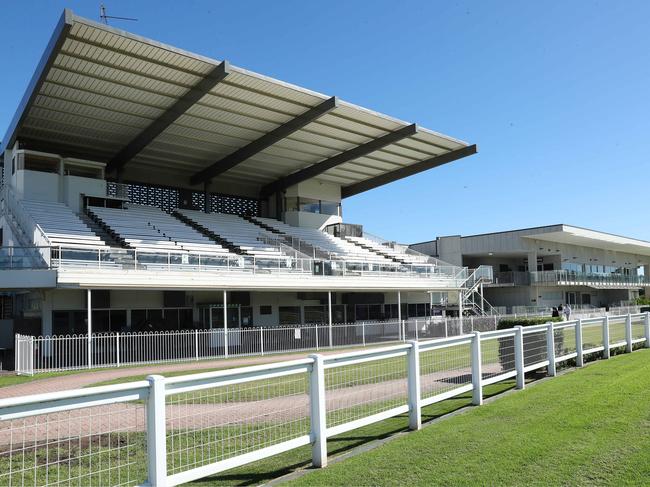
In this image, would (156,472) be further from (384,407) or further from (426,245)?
(426,245)

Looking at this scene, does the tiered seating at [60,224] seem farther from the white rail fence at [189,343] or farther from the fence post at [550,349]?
the fence post at [550,349]

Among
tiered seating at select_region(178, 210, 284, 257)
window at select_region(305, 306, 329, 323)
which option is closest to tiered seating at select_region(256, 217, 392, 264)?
tiered seating at select_region(178, 210, 284, 257)

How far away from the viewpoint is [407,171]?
141 ft

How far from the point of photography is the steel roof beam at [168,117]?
26.5 metres

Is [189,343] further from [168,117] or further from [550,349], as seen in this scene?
[550,349]

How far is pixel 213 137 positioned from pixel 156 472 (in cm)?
3154

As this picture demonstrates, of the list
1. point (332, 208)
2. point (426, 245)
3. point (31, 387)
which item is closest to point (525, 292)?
point (426, 245)

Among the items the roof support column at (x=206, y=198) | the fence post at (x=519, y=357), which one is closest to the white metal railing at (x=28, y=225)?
the roof support column at (x=206, y=198)

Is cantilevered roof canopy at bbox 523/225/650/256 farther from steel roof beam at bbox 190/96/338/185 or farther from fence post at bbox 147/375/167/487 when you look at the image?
fence post at bbox 147/375/167/487

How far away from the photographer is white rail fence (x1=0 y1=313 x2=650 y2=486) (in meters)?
4.78

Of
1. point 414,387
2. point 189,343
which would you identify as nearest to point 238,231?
point 189,343

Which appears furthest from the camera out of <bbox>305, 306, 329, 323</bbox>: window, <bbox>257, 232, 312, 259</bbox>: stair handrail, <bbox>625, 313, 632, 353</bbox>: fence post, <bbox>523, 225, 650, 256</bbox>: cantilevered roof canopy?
<bbox>523, 225, 650, 256</bbox>: cantilevered roof canopy

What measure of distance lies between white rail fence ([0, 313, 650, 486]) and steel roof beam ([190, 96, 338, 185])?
846 inches

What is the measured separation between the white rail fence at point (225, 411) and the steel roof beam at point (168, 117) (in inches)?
757
